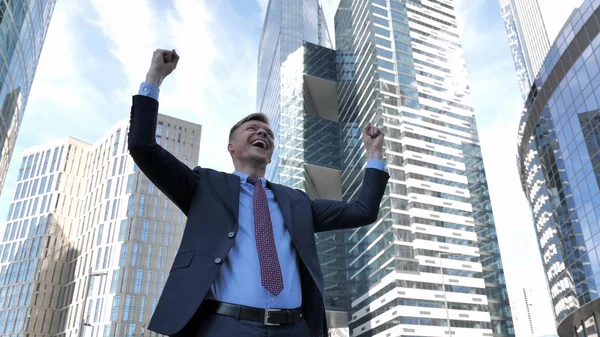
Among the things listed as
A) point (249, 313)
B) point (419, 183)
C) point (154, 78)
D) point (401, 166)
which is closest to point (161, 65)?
point (154, 78)

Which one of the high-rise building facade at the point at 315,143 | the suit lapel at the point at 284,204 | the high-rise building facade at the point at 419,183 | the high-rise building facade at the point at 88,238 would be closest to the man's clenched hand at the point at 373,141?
the suit lapel at the point at 284,204

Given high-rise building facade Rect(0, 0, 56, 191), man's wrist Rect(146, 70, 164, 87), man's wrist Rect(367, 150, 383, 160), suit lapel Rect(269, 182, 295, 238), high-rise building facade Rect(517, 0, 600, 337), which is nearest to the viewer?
man's wrist Rect(146, 70, 164, 87)

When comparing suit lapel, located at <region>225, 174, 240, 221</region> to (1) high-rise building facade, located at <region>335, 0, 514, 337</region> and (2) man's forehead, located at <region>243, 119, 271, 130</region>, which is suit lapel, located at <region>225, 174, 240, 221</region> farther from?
(1) high-rise building facade, located at <region>335, 0, 514, 337</region>

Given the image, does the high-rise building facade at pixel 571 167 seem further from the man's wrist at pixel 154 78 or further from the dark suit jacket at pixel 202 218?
the man's wrist at pixel 154 78

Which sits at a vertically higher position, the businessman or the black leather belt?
the businessman

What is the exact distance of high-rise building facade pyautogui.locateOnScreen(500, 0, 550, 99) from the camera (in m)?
92.4

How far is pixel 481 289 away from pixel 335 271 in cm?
1515

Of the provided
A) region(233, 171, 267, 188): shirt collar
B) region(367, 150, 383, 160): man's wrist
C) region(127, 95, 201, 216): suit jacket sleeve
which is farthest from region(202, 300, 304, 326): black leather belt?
region(367, 150, 383, 160): man's wrist

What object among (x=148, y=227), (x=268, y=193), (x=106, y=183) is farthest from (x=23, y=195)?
(x=268, y=193)

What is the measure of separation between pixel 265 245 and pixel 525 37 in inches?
4381

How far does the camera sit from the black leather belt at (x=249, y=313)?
2186 millimetres

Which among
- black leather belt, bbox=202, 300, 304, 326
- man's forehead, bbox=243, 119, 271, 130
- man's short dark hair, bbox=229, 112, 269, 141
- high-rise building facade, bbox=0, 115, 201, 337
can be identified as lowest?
black leather belt, bbox=202, 300, 304, 326

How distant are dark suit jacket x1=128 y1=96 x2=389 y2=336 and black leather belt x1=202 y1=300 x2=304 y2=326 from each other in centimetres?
11

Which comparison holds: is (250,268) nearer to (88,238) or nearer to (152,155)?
(152,155)
